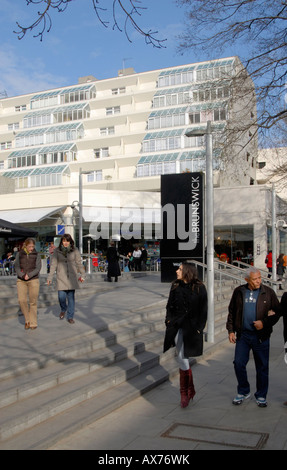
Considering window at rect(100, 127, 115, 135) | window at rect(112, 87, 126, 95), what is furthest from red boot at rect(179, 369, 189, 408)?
window at rect(112, 87, 126, 95)

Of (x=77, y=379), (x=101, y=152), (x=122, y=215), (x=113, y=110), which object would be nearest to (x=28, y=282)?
(x=77, y=379)

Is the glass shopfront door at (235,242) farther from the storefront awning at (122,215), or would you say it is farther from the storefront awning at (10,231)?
the storefront awning at (10,231)

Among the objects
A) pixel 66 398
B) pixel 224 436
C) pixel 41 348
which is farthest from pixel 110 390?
pixel 224 436

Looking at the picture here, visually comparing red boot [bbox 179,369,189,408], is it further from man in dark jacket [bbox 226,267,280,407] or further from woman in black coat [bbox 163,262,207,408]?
man in dark jacket [bbox 226,267,280,407]

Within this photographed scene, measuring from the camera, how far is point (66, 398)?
17.1 ft

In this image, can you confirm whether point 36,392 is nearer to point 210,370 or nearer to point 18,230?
point 210,370

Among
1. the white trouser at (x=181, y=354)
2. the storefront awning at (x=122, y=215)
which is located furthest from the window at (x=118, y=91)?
the white trouser at (x=181, y=354)

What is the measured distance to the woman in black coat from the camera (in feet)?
17.3

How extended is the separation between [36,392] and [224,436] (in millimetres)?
2230

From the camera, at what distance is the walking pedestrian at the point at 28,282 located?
Answer: 8.11 metres

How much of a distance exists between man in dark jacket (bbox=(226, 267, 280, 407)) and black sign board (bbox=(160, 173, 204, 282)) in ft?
35.7

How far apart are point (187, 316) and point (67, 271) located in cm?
392

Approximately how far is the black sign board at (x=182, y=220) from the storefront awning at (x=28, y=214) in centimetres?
1482

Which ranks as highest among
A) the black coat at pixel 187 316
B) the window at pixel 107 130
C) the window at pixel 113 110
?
the window at pixel 113 110
